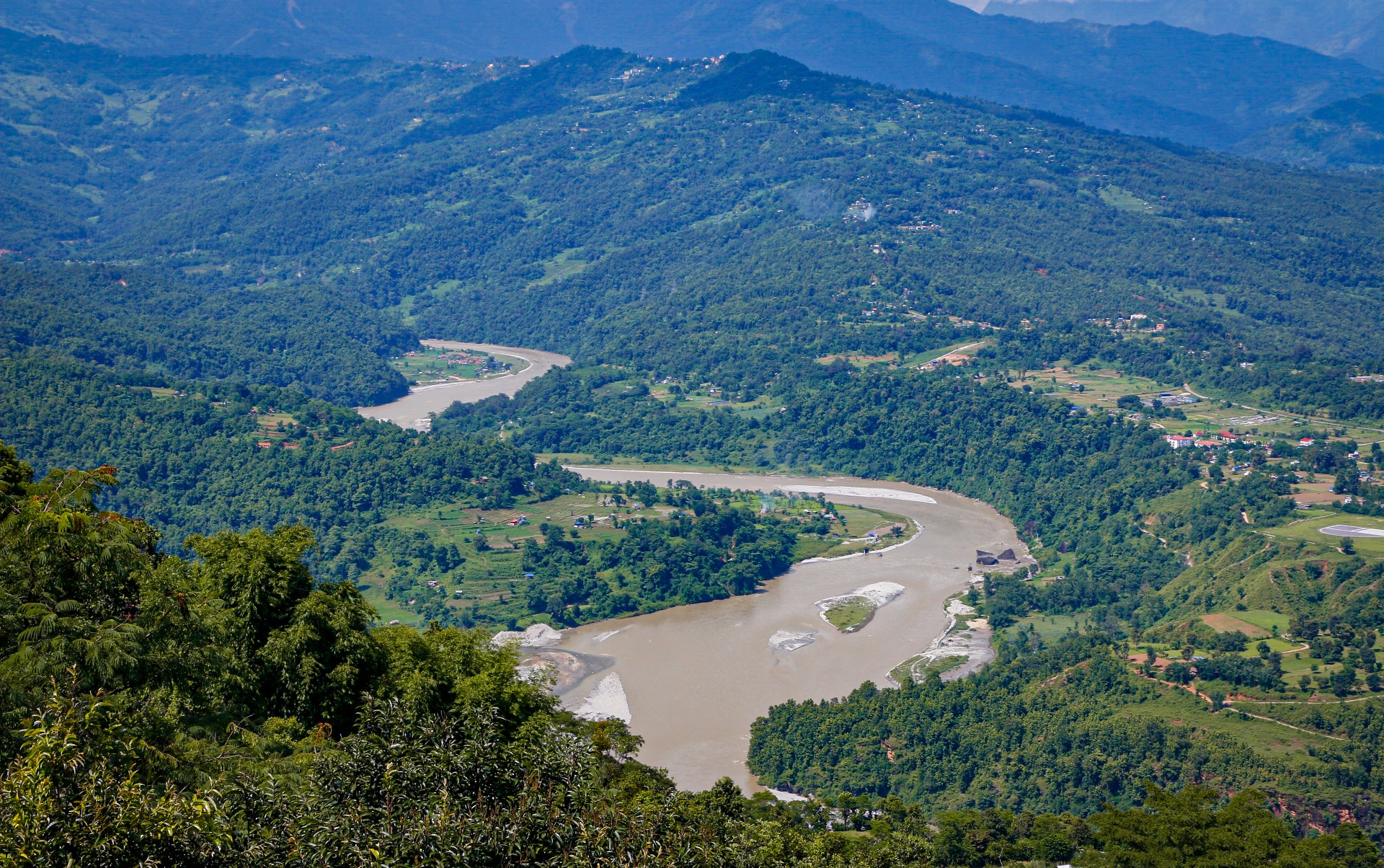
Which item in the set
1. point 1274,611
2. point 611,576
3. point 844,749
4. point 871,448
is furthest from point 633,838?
point 871,448

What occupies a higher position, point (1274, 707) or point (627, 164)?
point (627, 164)

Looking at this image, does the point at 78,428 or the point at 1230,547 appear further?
the point at 78,428

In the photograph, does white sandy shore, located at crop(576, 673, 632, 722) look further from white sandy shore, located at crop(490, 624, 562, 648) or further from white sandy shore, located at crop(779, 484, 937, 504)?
white sandy shore, located at crop(779, 484, 937, 504)

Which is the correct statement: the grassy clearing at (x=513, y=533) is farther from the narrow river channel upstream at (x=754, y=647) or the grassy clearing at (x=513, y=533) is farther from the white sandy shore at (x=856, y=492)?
the white sandy shore at (x=856, y=492)

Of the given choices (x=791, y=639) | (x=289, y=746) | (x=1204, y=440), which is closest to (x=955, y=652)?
(x=791, y=639)

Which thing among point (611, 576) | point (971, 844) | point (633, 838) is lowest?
point (611, 576)

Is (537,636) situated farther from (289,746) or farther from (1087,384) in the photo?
(1087,384)

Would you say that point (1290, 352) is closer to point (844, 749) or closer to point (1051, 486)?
point (1051, 486)
